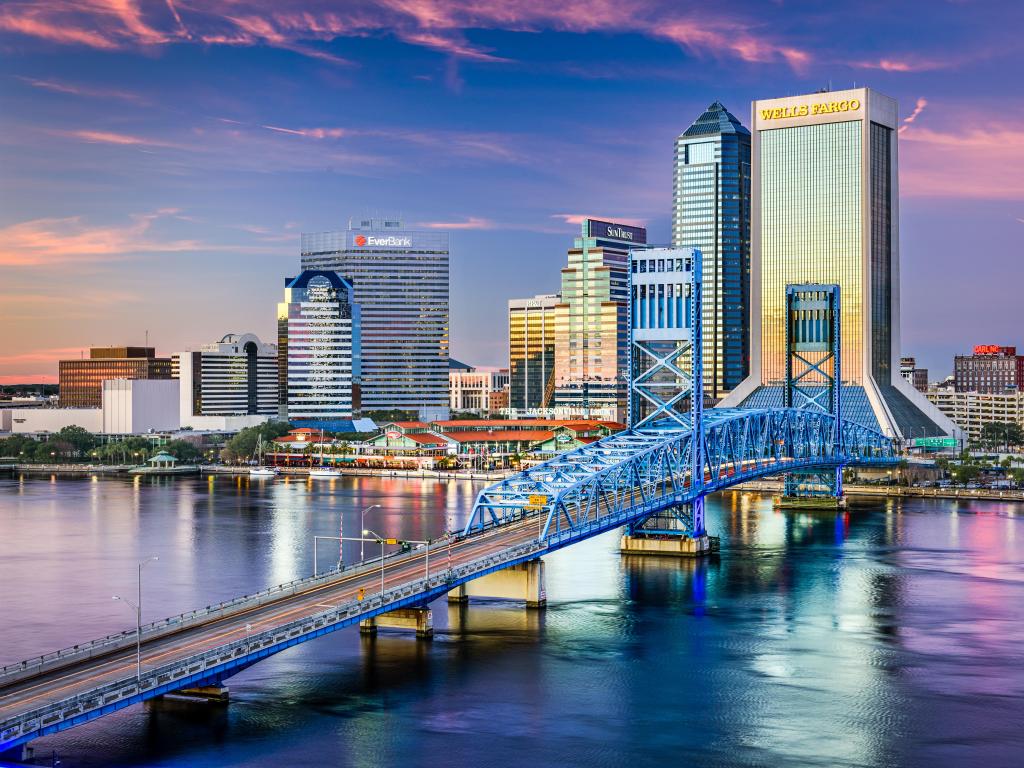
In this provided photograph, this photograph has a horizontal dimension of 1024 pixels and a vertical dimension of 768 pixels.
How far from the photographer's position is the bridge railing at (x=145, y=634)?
2181 inches

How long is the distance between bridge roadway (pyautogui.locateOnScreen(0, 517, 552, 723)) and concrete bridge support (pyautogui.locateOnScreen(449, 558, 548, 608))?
5.19 feet

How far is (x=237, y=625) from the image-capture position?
62.9m

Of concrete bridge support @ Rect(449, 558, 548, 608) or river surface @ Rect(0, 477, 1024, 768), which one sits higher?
concrete bridge support @ Rect(449, 558, 548, 608)

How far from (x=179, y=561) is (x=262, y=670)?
38.9 meters

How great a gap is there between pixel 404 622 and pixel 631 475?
1119 inches

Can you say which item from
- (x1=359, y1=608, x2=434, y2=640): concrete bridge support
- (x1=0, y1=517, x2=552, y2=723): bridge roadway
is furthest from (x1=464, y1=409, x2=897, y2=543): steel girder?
(x1=359, y1=608, x2=434, y2=640): concrete bridge support

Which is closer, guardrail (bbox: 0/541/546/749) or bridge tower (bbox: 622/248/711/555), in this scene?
guardrail (bbox: 0/541/546/749)

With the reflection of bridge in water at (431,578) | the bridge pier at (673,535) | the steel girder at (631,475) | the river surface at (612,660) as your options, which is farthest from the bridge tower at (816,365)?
the bridge pier at (673,535)

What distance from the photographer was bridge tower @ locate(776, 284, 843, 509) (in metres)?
150

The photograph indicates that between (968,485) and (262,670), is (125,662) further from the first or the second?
(968,485)

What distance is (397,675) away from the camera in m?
64.1

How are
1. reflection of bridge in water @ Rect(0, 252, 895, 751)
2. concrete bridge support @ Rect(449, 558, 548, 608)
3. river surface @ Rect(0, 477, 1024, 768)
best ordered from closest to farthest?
reflection of bridge in water @ Rect(0, 252, 895, 751) → river surface @ Rect(0, 477, 1024, 768) → concrete bridge support @ Rect(449, 558, 548, 608)

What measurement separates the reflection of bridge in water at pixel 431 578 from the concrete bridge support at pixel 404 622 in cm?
7

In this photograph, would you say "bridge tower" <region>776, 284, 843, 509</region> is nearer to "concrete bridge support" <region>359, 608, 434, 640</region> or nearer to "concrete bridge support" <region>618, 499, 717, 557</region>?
"concrete bridge support" <region>618, 499, 717, 557</region>
